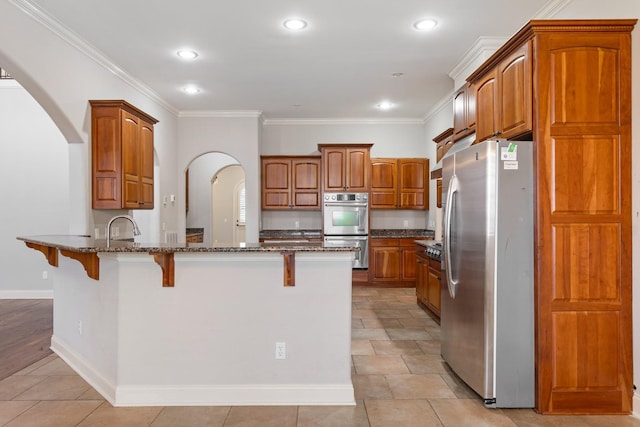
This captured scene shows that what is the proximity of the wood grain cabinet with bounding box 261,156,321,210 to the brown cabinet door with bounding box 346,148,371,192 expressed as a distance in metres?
0.56

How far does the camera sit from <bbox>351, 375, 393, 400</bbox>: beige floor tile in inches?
114

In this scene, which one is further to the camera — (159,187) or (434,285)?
(159,187)

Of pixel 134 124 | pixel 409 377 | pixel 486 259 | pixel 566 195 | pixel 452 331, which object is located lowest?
pixel 409 377

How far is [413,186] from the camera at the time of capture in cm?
750

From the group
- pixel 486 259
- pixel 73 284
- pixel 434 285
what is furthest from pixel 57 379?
pixel 434 285

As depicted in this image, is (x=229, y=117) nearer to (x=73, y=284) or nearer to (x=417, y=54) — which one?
(x=417, y=54)

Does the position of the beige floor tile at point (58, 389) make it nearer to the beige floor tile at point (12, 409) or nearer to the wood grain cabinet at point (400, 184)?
the beige floor tile at point (12, 409)

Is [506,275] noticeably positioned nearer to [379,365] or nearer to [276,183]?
[379,365]

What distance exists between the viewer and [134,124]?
4492 mm

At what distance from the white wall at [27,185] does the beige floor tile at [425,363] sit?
492 cm

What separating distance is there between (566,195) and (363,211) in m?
4.61

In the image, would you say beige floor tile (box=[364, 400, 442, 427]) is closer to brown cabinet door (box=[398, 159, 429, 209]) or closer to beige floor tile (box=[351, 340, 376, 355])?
beige floor tile (box=[351, 340, 376, 355])

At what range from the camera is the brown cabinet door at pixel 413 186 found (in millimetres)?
7477

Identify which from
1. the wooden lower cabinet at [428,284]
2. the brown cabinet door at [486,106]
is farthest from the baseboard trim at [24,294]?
the brown cabinet door at [486,106]
